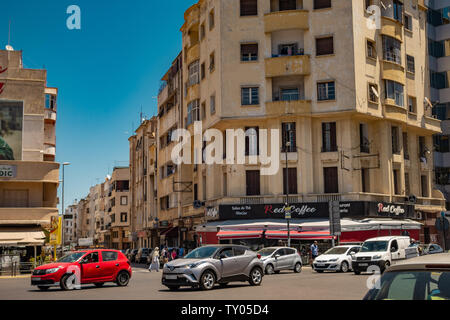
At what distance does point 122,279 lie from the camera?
72.9 ft

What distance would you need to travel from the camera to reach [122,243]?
96500mm

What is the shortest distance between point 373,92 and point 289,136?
7.77 metres

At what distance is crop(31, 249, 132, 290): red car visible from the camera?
20.4 metres

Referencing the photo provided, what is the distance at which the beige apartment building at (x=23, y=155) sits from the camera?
42031 millimetres

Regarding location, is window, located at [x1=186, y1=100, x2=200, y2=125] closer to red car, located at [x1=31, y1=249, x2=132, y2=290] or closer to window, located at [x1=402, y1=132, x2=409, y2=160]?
window, located at [x1=402, y1=132, x2=409, y2=160]

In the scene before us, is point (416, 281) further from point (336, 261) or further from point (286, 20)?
point (286, 20)

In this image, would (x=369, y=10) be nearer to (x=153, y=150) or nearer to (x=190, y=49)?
(x=190, y=49)

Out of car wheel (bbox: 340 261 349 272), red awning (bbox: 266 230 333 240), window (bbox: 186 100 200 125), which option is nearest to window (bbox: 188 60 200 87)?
window (bbox: 186 100 200 125)

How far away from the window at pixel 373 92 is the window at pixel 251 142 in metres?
9.58

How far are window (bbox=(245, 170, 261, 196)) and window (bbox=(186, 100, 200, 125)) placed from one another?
846cm

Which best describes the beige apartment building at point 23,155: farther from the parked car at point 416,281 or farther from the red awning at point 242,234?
the parked car at point 416,281

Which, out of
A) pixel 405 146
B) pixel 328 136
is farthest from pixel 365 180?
pixel 405 146
